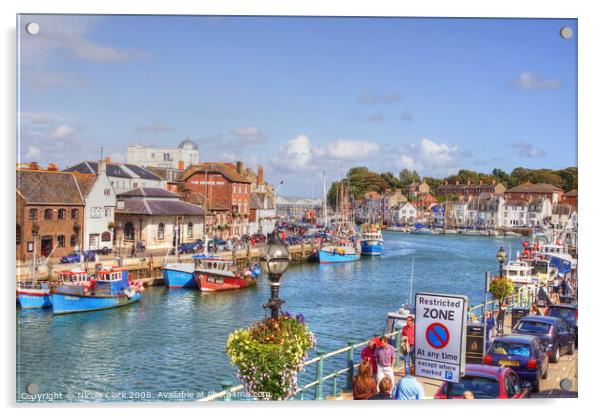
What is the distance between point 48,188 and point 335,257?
100 feet

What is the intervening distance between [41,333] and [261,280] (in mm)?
14329

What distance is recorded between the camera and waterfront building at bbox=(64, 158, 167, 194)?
43.7 ft

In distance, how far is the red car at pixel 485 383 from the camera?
873cm

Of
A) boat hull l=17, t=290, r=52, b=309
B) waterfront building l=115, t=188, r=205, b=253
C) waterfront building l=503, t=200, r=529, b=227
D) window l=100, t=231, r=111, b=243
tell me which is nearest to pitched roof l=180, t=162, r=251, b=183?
waterfront building l=115, t=188, r=205, b=253

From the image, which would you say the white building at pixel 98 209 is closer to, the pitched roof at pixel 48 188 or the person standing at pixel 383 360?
the pitched roof at pixel 48 188

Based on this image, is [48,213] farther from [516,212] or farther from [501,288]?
[516,212]

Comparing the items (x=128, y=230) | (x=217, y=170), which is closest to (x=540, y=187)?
(x=217, y=170)

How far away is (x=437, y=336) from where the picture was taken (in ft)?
25.1

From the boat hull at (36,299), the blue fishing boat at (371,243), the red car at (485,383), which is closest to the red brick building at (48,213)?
the boat hull at (36,299)

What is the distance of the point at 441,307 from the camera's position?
25.4 ft

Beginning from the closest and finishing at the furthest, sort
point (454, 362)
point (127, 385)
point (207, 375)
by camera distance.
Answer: point (454, 362) → point (127, 385) → point (207, 375)

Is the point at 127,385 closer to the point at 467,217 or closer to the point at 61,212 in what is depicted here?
the point at 61,212

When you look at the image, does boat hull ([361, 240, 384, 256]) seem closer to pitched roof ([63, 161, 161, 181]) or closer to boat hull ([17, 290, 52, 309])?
boat hull ([17, 290, 52, 309])
